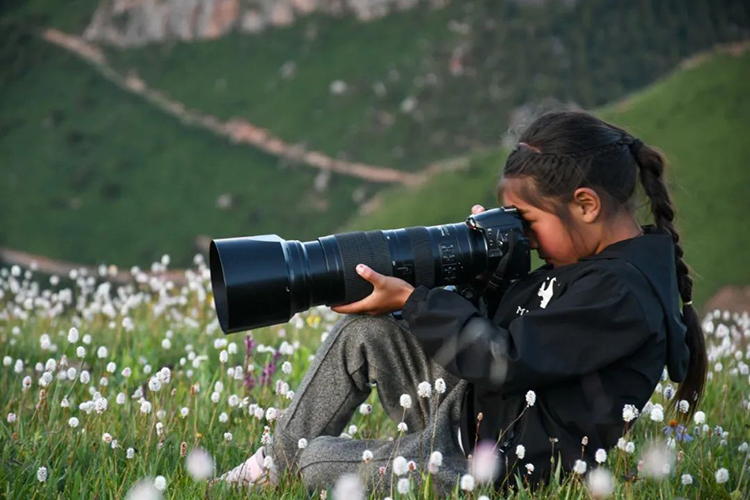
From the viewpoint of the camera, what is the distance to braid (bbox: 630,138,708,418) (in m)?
3.40

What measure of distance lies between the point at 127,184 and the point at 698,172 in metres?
15.0

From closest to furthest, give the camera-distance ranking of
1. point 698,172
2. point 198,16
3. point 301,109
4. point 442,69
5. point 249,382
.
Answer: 1. point 249,382
2. point 698,172
3. point 442,69
4. point 301,109
5. point 198,16

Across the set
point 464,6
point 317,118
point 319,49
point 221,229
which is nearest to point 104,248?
point 221,229

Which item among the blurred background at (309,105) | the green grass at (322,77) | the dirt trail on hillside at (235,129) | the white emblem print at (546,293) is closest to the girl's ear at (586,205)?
the white emblem print at (546,293)

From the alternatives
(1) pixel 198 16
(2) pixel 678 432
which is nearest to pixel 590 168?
(2) pixel 678 432

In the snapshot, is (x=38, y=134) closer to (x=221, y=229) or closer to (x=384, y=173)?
(x=221, y=229)

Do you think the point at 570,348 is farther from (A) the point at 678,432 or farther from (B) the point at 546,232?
(A) the point at 678,432

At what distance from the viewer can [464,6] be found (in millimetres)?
28328

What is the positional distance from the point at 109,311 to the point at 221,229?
57.5ft

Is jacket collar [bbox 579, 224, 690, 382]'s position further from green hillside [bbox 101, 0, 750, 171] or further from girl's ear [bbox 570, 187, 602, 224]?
green hillside [bbox 101, 0, 750, 171]

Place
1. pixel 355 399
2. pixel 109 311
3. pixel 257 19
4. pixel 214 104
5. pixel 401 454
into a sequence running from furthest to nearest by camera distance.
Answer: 1. pixel 257 19
2. pixel 214 104
3. pixel 109 311
4. pixel 355 399
5. pixel 401 454

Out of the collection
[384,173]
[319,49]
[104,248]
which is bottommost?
[384,173]

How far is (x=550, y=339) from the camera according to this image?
9.96 feet

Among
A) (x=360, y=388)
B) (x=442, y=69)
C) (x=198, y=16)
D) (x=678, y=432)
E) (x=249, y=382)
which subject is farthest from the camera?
(x=198, y=16)
